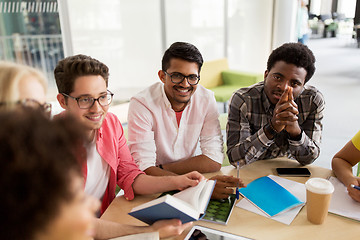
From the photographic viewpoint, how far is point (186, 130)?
5.90 feet

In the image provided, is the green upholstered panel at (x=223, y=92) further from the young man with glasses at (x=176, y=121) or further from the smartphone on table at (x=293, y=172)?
the smartphone on table at (x=293, y=172)

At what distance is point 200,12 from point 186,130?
3.60m

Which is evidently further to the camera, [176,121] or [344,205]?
[176,121]

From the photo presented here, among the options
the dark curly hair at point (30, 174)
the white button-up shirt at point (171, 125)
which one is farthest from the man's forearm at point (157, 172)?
the dark curly hair at point (30, 174)

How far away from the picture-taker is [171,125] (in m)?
1.75

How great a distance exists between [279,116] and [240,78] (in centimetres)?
281

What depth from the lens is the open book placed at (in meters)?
0.83

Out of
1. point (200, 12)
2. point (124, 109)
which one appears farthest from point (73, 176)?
point (200, 12)

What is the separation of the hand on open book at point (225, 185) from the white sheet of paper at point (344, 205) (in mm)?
358

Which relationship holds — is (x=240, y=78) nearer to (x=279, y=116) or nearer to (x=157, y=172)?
(x=279, y=116)

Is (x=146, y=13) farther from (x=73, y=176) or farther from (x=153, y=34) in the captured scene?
(x=73, y=176)

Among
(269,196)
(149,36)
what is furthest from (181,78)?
(149,36)

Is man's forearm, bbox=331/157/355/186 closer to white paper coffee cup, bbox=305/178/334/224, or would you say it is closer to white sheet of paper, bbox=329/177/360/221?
white sheet of paper, bbox=329/177/360/221

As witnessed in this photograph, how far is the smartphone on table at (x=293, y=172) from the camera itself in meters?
1.41
